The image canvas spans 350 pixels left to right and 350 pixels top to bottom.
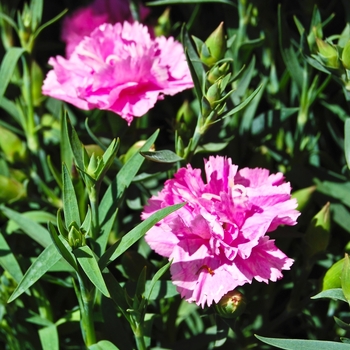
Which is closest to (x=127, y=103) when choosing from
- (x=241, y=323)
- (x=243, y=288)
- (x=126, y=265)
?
(x=126, y=265)

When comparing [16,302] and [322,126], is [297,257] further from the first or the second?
[16,302]

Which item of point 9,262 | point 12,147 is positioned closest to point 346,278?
point 9,262

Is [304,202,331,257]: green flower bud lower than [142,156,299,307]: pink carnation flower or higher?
lower

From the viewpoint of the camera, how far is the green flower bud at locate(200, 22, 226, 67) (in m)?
0.86

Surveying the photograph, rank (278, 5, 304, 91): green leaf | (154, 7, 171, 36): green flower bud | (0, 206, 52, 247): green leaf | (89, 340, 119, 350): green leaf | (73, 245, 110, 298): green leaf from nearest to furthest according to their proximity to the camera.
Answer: (73, 245, 110, 298): green leaf → (89, 340, 119, 350): green leaf → (0, 206, 52, 247): green leaf → (278, 5, 304, 91): green leaf → (154, 7, 171, 36): green flower bud

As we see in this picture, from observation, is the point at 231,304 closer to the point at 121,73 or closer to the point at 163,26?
the point at 121,73

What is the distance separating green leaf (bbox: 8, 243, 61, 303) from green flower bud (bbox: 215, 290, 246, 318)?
214 mm

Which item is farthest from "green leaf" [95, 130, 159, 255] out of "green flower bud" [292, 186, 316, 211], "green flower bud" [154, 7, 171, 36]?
"green flower bud" [154, 7, 171, 36]

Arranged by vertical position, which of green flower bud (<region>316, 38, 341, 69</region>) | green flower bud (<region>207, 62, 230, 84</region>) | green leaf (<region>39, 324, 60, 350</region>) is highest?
green flower bud (<region>207, 62, 230, 84</region>)

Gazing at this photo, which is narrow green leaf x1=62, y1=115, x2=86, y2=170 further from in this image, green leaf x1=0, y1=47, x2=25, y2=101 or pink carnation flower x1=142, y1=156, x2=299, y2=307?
green leaf x1=0, y1=47, x2=25, y2=101

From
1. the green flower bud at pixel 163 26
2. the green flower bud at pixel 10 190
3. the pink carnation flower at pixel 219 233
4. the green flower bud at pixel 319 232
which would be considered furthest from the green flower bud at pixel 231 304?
the green flower bud at pixel 163 26

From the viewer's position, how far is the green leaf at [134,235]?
0.70 meters

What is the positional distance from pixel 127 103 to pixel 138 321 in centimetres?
31

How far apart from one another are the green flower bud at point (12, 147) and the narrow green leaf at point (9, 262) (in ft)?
0.71
